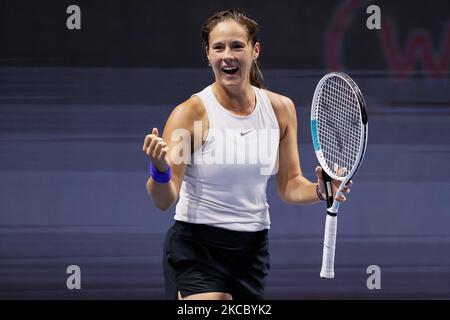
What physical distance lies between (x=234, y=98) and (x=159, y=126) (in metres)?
1.38

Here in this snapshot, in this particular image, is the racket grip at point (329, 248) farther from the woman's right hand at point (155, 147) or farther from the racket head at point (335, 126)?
the woman's right hand at point (155, 147)

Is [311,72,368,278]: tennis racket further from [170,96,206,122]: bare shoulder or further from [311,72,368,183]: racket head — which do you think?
[170,96,206,122]: bare shoulder

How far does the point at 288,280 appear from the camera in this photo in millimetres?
4332

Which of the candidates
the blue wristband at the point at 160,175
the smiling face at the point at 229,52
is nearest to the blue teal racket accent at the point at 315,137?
the smiling face at the point at 229,52

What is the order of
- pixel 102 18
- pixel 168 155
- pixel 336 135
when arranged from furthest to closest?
1. pixel 102 18
2. pixel 336 135
3. pixel 168 155

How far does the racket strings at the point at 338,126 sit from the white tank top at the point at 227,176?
35 centimetres

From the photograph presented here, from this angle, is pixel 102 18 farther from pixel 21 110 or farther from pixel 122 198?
pixel 122 198

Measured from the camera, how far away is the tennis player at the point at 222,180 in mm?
2793

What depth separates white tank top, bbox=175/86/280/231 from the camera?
2812 millimetres

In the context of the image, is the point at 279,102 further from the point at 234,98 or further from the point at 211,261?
the point at 211,261

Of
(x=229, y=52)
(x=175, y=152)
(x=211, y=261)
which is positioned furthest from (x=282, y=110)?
(x=211, y=261)

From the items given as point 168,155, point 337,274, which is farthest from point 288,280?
point 168,155
